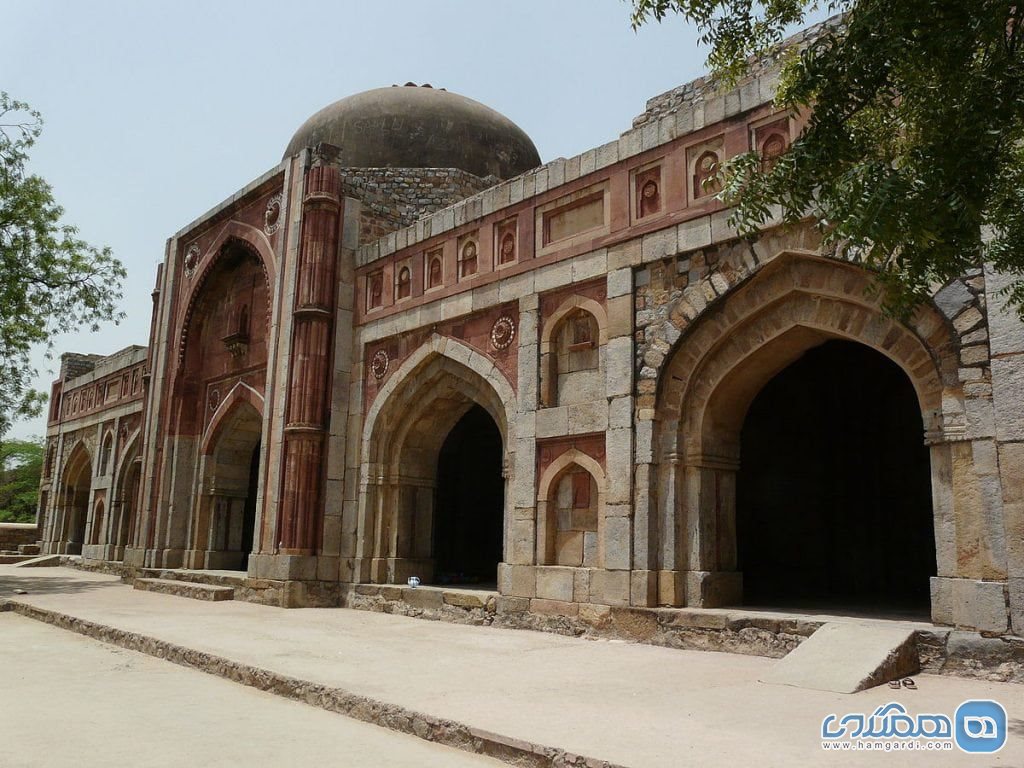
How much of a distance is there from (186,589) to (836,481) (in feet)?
29.4

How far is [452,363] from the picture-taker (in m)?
10.3

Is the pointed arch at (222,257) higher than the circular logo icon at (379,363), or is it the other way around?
the pointed arch at (222,257)

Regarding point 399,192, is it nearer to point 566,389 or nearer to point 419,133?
point 419,133

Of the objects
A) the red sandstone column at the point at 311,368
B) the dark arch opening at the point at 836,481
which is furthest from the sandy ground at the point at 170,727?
the dark arch opening at the point at 836,481

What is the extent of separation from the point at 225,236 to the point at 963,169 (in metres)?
12.7

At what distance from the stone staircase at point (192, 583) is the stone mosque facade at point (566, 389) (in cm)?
56

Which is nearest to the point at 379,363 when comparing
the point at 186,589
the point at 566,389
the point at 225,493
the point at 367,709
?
the point at 566,389

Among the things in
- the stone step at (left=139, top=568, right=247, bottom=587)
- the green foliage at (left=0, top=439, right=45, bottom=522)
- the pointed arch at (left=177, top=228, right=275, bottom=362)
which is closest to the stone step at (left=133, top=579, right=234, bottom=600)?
the stone step at (left=139, top=568, right=247, bottom=587)

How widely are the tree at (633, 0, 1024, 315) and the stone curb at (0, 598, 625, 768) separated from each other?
96.4 inches

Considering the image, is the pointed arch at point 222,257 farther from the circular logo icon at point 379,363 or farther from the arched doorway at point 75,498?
the arched doorway at point 75,498

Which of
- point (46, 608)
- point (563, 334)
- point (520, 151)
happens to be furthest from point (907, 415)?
point (46, 608)

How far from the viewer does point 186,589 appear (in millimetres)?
12180

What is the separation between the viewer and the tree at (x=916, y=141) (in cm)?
343

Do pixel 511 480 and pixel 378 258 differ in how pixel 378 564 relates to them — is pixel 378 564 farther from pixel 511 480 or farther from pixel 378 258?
pixel 378 258
